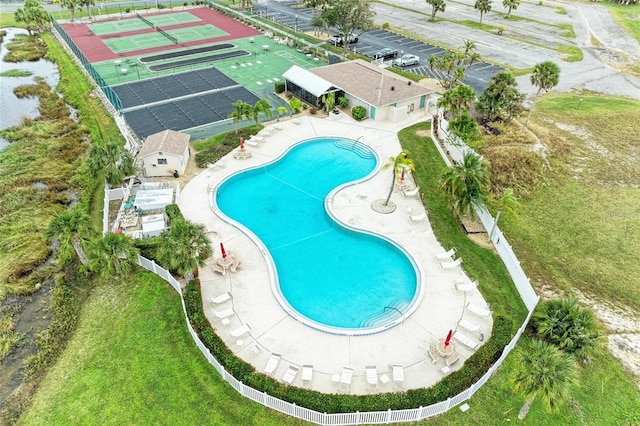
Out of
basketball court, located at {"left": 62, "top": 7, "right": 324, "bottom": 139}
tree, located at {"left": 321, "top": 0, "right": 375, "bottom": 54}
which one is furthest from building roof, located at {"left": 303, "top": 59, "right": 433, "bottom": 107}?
tree, located at {"left": 321, "top": 0, "right": 375, "bottom": 54}

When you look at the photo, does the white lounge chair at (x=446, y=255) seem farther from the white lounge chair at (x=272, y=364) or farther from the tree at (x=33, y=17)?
the tree at (x=33, y=17)

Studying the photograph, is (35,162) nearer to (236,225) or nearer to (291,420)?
(236,225)

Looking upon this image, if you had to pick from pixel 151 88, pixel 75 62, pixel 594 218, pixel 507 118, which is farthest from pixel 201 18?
pixel 594 218

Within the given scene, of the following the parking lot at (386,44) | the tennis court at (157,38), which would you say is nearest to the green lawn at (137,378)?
the parking lot at (386,44)

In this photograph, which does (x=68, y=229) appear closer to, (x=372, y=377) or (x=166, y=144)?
(x=166, y=144)

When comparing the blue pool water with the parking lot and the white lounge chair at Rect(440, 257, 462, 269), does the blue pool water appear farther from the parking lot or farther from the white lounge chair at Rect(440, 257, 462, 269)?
the parking lot

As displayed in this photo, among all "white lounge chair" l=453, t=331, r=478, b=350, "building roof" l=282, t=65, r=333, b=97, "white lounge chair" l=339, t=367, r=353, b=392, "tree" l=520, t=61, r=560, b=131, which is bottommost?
"white lounge chair" l=339, t=367, r=353, b=392

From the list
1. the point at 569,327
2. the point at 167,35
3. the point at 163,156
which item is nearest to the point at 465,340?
the point at 569,327

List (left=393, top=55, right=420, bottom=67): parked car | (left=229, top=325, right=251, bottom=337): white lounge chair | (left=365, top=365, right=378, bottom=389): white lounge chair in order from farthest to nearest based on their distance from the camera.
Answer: (left=393, top=55, right=420, bottom=67): parked car → (left=229, top=325, right=251, bottom=337): white lounge chair → (left=365, top=365, right=378, bottom=389): white lounge chair
